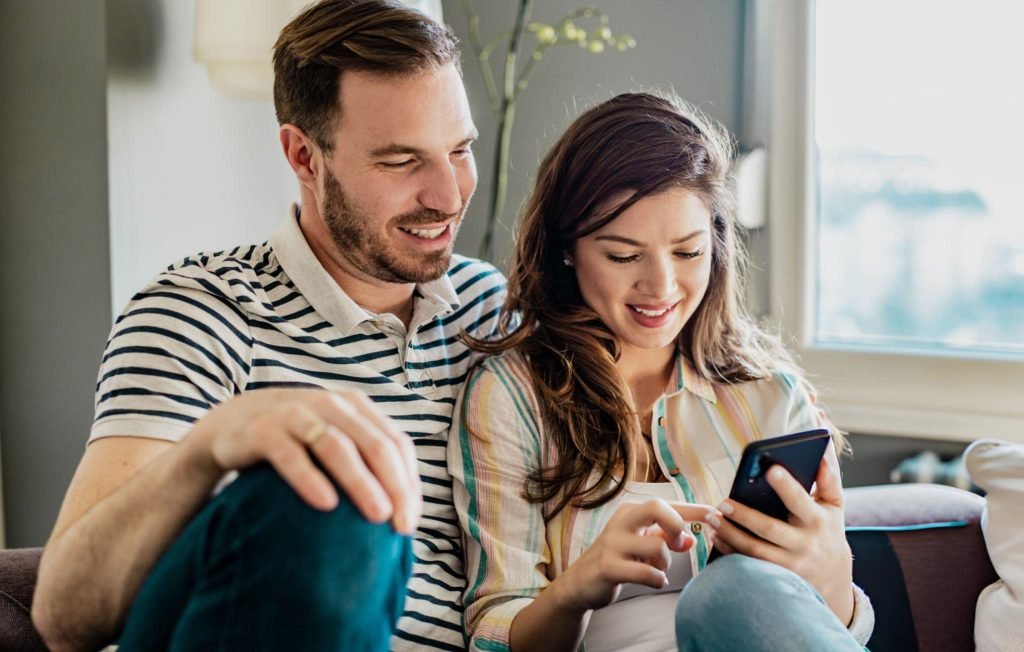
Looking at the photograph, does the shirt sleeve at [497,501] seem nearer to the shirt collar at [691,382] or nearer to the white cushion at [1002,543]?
the shirt collar at [691,382]

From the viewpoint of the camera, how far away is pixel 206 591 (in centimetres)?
74

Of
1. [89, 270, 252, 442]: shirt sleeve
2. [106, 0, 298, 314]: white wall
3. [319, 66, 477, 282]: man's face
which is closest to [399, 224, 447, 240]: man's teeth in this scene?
[319, 66, 477, 282]: man's face

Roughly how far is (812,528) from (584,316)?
42 cm

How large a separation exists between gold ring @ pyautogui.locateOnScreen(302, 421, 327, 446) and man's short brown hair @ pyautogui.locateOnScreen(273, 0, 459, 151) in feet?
2.33

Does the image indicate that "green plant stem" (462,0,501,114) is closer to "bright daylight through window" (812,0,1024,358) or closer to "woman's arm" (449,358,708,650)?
"bright daylight through window" (812,0,1024,358)

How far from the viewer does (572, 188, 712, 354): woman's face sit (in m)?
1.35

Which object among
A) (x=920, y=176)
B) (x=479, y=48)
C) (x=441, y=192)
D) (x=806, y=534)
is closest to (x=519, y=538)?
(x=806, y=534)

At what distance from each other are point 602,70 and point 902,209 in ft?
2.40

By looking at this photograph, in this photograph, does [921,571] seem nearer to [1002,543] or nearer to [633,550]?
[1002,543]

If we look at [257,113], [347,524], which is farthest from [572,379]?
[257,113]

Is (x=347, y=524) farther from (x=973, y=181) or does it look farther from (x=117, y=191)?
(x=973, y=181)

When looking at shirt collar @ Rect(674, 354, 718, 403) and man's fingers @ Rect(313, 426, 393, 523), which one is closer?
man's fingers @ Rect(313, 426, 393, 523)

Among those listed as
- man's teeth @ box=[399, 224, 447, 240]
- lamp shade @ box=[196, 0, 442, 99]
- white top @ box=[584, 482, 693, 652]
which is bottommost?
white top @ box=[584, 482, 693, 652]

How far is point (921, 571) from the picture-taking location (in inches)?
54.6
